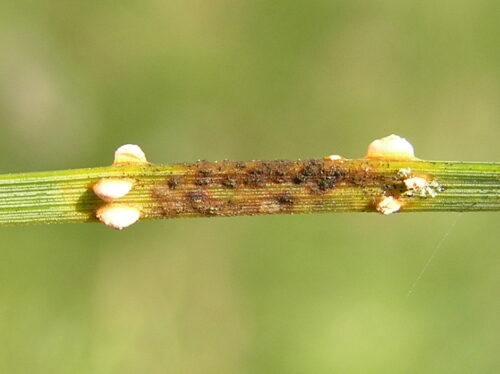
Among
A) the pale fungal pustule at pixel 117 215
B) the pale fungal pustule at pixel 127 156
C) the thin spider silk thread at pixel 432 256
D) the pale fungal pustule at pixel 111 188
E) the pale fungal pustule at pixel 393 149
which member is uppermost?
the thin spider silk thread at pixel 432 256

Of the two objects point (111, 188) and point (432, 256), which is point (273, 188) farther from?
point (432, 256)

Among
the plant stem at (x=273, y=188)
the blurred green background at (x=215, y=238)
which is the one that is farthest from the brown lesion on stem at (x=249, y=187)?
the blurred green background at (x=215, y=238)

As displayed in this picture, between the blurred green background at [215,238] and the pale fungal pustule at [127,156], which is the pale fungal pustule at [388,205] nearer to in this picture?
the pale fungal pustule at [127,156]

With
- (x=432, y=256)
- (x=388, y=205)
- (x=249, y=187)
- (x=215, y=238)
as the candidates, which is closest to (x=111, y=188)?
(x=249, y=187)

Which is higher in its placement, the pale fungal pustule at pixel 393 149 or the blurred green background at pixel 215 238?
the blurred green background at pixel 215 238

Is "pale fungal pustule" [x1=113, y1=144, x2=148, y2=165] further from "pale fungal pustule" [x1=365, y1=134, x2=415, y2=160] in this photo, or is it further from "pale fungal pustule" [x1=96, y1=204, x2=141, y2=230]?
"pale fungal pustule" [x1=365, y1=134, x2=415, y2=160]

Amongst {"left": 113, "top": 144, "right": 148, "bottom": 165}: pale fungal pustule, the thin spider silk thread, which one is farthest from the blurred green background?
{"left": 113, "top": 144, "right": 148, "bottom": 165}: pale fungal pustule
